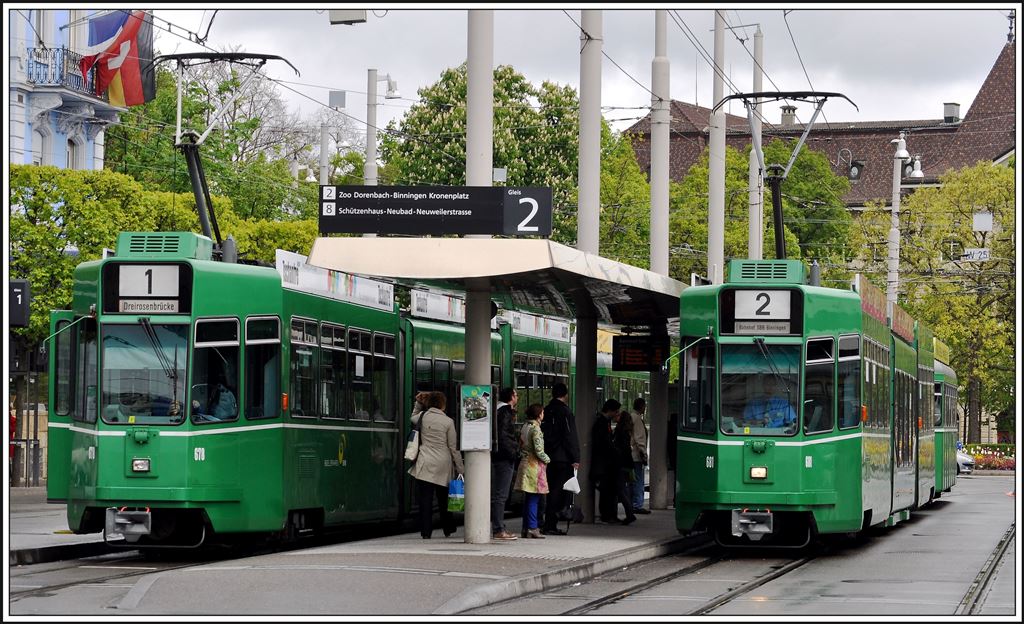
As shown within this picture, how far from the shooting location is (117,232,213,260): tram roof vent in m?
17.8

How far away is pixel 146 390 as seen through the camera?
1753cm

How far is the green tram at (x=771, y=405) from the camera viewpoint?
1908 cm

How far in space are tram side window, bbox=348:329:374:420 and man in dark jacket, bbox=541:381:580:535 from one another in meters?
2.14

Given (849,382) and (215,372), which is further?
(849,382)

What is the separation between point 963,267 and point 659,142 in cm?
3780

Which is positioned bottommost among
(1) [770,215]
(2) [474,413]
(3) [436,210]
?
(2) [474,413]

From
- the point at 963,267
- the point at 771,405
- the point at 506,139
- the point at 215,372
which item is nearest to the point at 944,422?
the point at 771,405

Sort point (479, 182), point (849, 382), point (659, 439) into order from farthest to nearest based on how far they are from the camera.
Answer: point (659, 439) < point (849, 382) < point (479, 182)

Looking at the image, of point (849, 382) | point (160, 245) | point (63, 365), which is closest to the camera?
point (160, 245)

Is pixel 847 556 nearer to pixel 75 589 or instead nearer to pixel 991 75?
pixel 75 589

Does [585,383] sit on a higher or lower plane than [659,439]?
higher

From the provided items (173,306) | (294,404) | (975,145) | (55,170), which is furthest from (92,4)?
(975,145)

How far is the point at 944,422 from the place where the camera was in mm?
34156

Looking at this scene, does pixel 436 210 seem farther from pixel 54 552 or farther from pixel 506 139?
pixel 506 139
